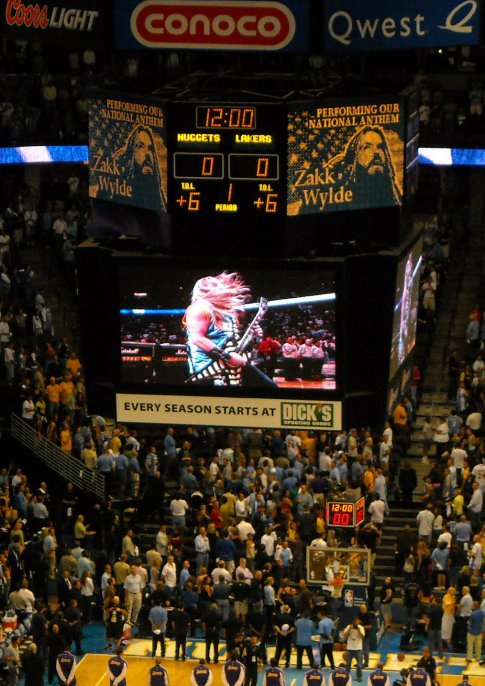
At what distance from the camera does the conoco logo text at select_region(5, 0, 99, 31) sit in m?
26.0

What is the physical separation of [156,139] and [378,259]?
317cm

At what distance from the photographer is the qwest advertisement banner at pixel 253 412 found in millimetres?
25656

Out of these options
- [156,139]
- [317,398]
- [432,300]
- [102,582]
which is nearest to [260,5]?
[156,139]

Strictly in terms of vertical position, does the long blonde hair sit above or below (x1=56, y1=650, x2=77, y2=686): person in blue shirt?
above

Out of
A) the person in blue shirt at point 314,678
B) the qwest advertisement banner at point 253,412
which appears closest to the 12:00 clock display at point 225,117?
the qwest advertisement banner at point 253,412

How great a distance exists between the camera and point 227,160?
24969 mm

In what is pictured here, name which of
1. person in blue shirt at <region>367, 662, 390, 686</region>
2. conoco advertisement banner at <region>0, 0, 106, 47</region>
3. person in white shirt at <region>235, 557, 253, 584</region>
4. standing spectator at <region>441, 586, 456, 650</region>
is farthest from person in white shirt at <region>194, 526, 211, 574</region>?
conoco advertisement banner at <region>0, 0, 106, 47</region>

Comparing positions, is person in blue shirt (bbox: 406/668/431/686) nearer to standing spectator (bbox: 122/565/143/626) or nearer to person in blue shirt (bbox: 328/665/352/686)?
person in blue shirt (bbox: 328/665/352/686)

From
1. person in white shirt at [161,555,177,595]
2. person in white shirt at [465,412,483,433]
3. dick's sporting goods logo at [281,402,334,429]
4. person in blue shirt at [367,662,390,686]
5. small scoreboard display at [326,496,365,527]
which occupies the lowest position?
person in blue shirt at [367,662,390,686]

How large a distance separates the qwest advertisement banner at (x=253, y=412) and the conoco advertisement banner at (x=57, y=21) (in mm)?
4816

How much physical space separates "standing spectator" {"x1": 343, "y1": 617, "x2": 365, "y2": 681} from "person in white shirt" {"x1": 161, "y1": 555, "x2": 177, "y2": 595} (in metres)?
3.68

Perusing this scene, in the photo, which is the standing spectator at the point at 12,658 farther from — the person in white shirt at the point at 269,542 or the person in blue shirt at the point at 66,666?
the person in white shirt at the point at 269,542

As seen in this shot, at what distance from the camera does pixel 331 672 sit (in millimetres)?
32938

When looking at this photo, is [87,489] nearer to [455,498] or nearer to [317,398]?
[455,498]
